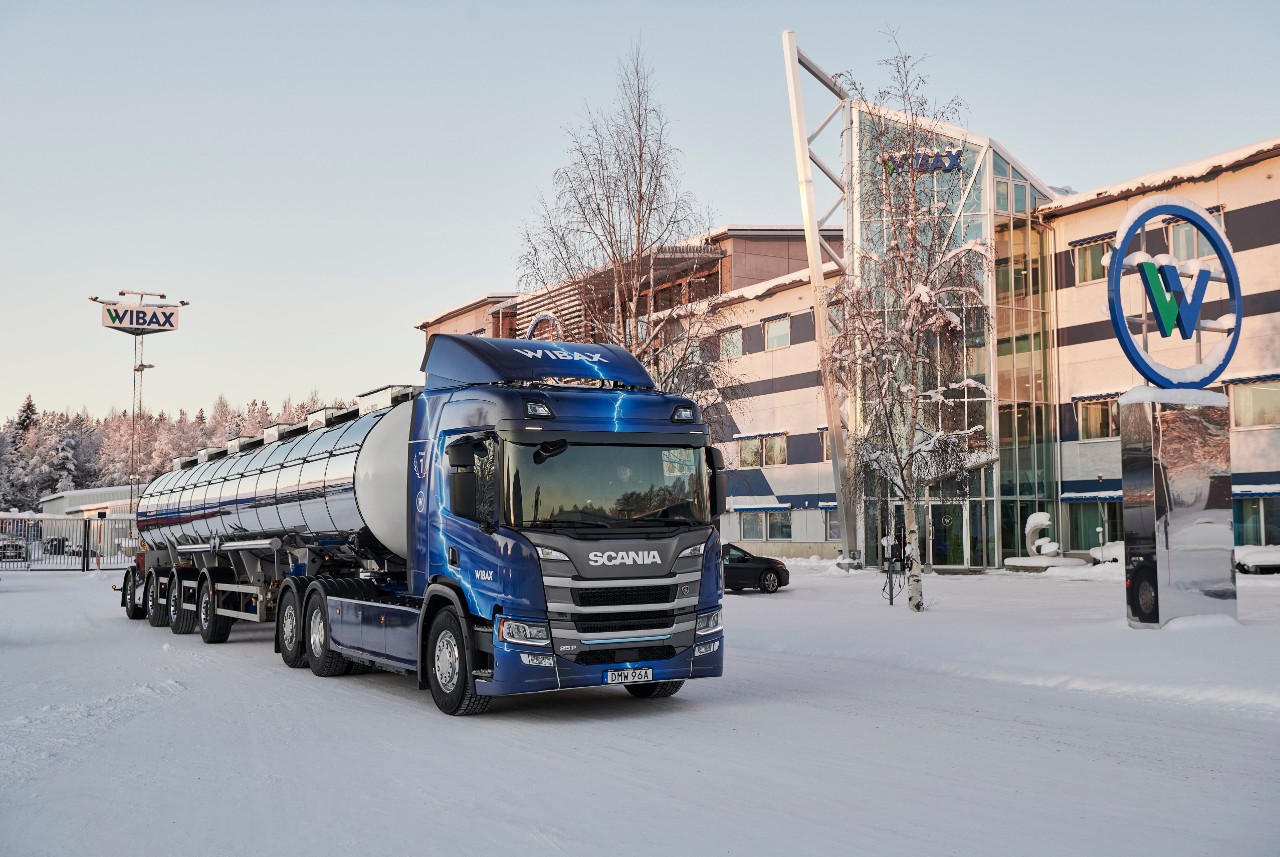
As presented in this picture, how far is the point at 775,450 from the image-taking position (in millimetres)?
50938

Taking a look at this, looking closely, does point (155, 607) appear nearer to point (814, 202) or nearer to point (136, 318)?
point (814, 202)

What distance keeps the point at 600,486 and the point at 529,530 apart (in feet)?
2.78

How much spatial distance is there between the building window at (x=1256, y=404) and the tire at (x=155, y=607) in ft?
100

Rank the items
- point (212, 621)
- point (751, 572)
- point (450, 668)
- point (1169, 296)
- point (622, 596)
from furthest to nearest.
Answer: point (751, 572), point (212, 621), point (1169, 296), point (450, 668), point (622, 596)

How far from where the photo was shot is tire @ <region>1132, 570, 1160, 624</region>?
1625 centimetres

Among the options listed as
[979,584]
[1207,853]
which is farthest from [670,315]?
[1207,853]

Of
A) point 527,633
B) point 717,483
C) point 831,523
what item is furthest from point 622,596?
point 831,523

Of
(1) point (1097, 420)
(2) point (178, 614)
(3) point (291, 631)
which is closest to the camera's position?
(3) point (291, 631)

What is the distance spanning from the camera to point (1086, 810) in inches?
281

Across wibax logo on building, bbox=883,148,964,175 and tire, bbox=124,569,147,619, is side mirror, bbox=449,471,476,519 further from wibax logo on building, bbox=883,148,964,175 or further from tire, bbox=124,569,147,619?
tire, bbox=124,569,147,619

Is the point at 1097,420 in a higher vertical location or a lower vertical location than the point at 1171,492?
higher

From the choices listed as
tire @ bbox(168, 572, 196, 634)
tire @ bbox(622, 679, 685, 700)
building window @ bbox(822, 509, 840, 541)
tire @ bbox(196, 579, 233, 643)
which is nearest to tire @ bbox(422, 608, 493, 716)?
tire @ bbox(622, 679, 685, 700)

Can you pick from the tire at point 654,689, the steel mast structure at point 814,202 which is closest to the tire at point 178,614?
the tire at point 654,689

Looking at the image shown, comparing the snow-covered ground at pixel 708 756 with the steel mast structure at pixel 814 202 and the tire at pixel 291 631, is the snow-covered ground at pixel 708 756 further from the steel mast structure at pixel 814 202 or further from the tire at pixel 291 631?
the steel mast structure at pixel 814 202
